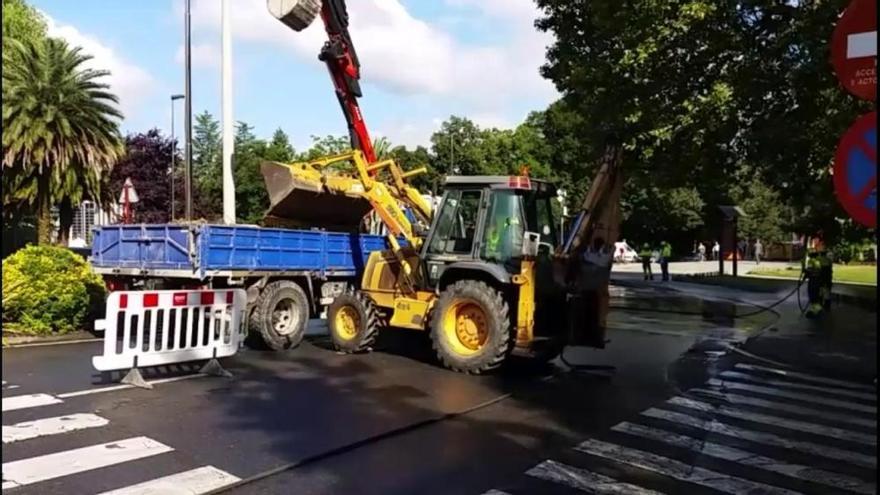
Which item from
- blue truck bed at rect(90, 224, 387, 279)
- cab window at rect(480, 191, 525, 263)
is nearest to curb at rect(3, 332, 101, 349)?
blue truck bed at rect(90, 224, 387, 279)

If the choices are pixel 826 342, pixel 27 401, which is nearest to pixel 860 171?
pixel 27 401

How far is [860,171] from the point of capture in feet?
11.6

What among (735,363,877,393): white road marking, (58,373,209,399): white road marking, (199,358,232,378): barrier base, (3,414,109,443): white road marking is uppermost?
(199,358,232,378): barrier base

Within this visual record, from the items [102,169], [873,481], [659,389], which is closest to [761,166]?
[659,389]

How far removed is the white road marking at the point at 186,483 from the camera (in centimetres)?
539

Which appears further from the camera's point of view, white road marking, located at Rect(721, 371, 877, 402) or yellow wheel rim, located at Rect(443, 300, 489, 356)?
yellow wheel rim, located at Rect(443, 300, 489, 356)

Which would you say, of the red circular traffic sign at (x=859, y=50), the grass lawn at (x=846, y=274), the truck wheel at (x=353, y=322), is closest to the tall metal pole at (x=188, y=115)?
the truck wheel at (x=353, y=322)

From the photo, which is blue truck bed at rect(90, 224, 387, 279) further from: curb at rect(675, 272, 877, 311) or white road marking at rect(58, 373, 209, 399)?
curb at rect(675, 272, 877, 311)

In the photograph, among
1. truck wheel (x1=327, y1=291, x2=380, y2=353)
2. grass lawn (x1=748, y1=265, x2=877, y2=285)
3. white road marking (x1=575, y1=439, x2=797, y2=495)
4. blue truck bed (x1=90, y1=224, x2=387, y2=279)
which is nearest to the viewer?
white road marking (x1=575, y1=439, x2=797, y2=495)

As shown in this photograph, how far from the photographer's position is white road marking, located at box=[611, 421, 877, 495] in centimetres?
596

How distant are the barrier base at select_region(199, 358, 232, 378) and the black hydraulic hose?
A: 3364mm

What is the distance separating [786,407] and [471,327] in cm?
404

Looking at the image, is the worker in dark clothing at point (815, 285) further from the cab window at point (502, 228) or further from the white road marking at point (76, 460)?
the white road marking at point (76, 460)

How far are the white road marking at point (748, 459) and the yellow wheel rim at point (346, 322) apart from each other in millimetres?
5368
